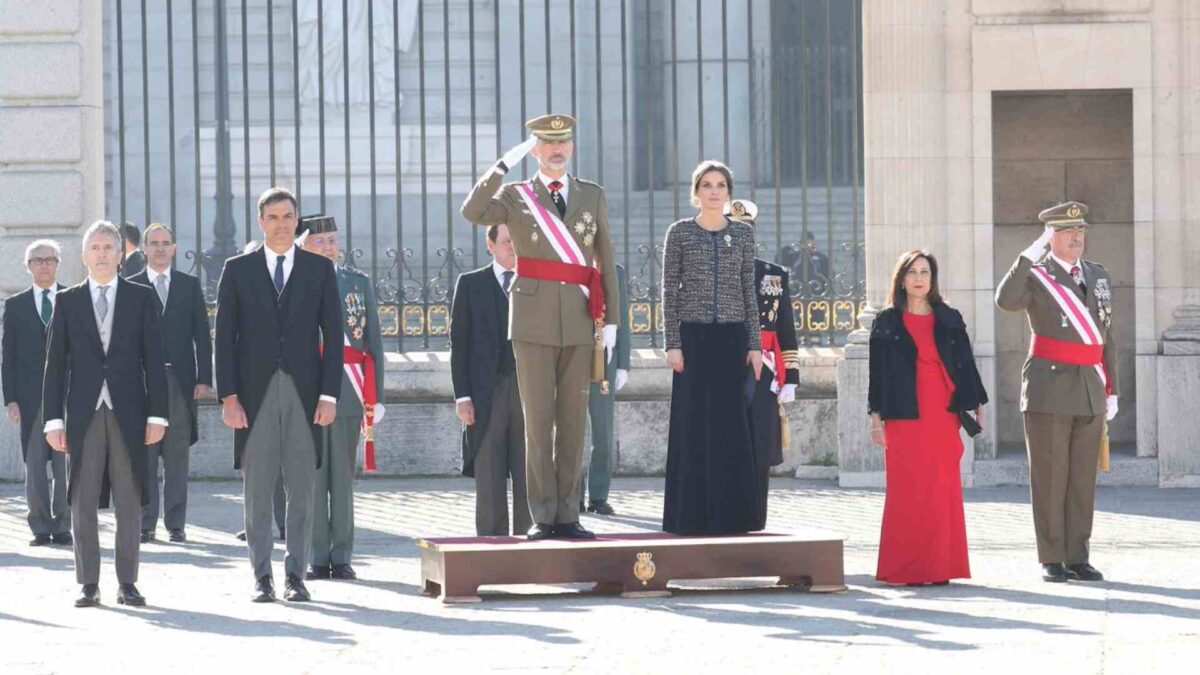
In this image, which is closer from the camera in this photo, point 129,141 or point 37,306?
point 37,306

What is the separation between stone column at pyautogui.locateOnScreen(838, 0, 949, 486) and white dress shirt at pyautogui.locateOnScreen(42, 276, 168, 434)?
5568 millimetres

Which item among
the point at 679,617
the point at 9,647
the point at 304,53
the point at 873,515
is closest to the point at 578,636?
the point at 679,617

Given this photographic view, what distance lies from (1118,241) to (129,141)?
35.0ft

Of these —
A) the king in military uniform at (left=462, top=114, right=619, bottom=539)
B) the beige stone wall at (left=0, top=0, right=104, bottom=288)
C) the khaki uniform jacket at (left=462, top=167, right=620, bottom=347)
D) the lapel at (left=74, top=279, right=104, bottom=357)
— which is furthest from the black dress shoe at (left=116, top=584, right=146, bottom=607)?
the beige stone wall at (left=0, top=0, right=104, bottom=288)

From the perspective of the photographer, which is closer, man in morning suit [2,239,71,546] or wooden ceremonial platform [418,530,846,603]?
wooden ceremonial platform [418,530,846,603]

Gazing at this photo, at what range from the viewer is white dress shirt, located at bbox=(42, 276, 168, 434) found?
930 cm

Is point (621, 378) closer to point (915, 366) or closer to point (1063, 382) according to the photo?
point (915, 366)

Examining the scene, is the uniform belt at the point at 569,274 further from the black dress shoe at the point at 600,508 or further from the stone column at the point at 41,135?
the stone column at the point at 41,135

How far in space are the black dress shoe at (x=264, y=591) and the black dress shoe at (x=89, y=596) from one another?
64cm

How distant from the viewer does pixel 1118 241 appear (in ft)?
47.4

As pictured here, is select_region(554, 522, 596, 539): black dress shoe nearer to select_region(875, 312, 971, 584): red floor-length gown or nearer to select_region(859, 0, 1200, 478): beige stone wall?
select_region(875, 312, 971, 584): red floor-length gown

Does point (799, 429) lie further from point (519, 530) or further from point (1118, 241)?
point (519, 530)

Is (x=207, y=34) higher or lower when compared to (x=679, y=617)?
higher

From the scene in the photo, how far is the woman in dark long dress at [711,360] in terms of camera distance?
955 cm
